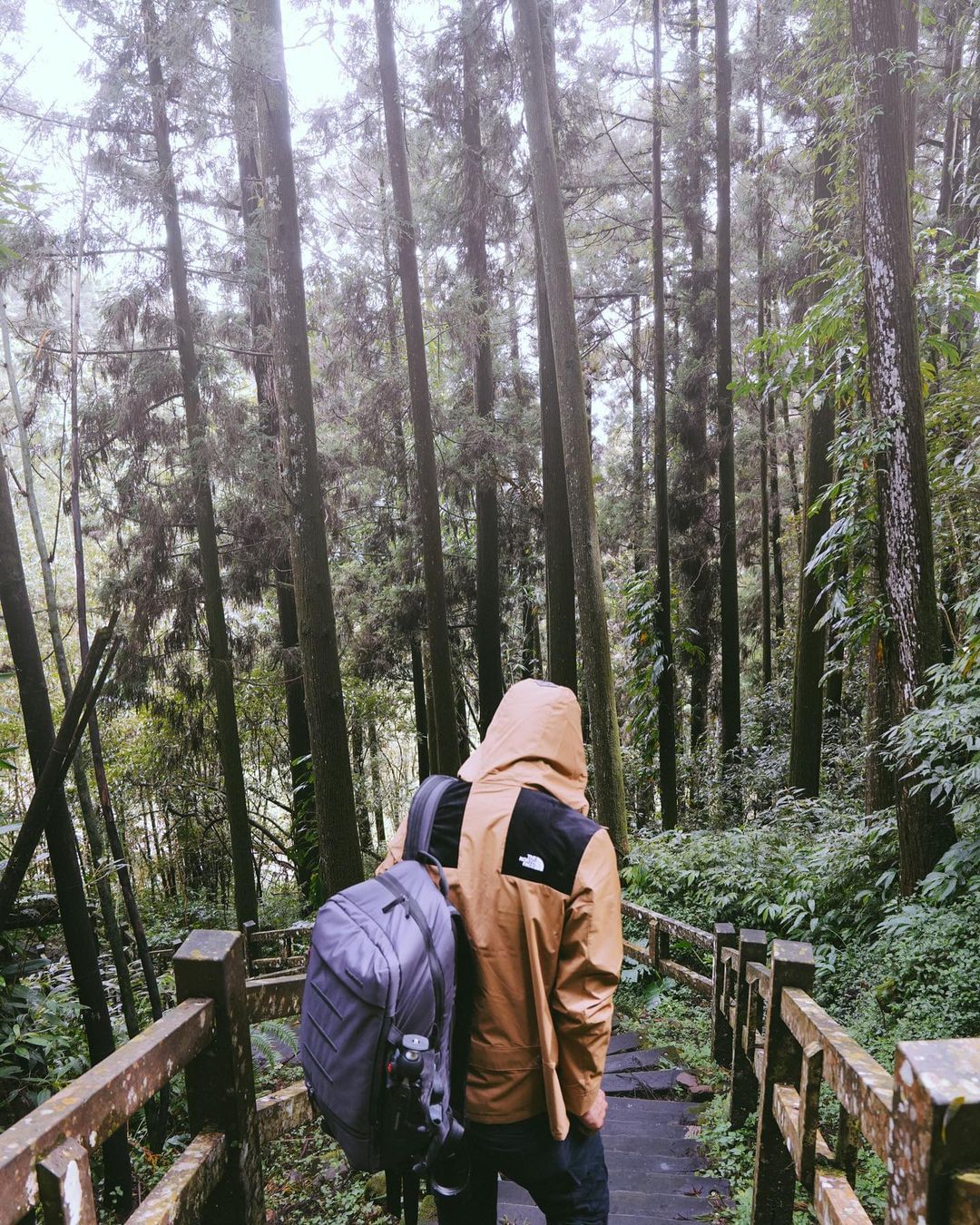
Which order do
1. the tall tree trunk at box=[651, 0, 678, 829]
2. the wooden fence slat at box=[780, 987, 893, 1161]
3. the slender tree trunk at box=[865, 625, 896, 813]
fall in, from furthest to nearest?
the tall tree trunk at box=[651, 0, 678, 829], the slender tree trunk at box=[865, 625, 896, 813], the wooden fence slat at box=[780, 987, 893, 1161]

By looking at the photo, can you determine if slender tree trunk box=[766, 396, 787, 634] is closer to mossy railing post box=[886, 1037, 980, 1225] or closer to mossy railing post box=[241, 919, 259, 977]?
mossy railing post box=[241, 919, 259, 977]

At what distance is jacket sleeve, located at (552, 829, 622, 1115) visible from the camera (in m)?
2.12

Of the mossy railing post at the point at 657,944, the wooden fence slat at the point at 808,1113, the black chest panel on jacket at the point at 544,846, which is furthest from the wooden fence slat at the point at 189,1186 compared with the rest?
the mossy railing post at the point at 657,944

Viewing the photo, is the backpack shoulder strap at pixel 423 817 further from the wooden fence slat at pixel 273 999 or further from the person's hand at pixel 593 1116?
the wooden fence slat at pixel 273 999

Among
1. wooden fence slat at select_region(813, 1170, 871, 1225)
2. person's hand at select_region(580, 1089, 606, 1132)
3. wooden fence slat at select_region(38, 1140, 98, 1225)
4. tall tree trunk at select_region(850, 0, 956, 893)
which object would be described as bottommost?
wooden fence slat at select_region(813, 1170, 871, 1225)

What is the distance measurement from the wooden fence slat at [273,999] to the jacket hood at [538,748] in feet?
5.04

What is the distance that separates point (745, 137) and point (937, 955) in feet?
50.9

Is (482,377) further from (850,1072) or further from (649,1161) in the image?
(850,1072)

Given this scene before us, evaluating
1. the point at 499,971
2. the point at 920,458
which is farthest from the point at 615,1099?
the point at 920,458

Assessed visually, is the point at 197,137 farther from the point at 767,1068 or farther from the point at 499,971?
the point at 767,1068

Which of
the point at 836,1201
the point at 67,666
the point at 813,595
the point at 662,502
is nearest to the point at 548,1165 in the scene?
the point at 836,1201

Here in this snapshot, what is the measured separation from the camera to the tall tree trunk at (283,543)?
9172 mm

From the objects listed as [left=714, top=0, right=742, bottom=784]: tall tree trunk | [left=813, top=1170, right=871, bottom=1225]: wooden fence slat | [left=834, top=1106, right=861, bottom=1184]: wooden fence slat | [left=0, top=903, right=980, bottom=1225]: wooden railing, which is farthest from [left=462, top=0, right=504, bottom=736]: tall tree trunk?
[left=813, top=1170, right=871, bottom=1225]: wooden fence slat

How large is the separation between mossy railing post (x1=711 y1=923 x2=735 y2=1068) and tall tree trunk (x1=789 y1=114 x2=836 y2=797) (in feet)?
16.0
